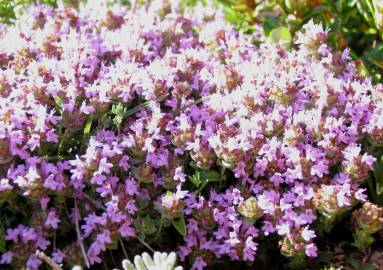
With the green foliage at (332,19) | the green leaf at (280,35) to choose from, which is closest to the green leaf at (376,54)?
the green foliage at (332,19)

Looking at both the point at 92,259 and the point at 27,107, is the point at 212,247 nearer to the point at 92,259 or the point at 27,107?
the point at 92,259

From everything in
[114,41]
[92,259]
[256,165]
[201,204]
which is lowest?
[92,259]

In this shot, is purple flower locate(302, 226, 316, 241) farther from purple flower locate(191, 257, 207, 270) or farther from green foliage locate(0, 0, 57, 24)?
green foliage locate(0, 0, 57, 24)

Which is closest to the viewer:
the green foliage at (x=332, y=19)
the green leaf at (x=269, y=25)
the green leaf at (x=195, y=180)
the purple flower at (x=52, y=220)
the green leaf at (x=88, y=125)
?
the purple flower at (x=52, y=220)

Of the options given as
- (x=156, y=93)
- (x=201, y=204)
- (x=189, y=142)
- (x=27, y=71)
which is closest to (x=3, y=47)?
(x=27, y=71)

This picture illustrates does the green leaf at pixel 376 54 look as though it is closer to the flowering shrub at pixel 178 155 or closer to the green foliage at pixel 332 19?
the green foliage at pixel 332 19
